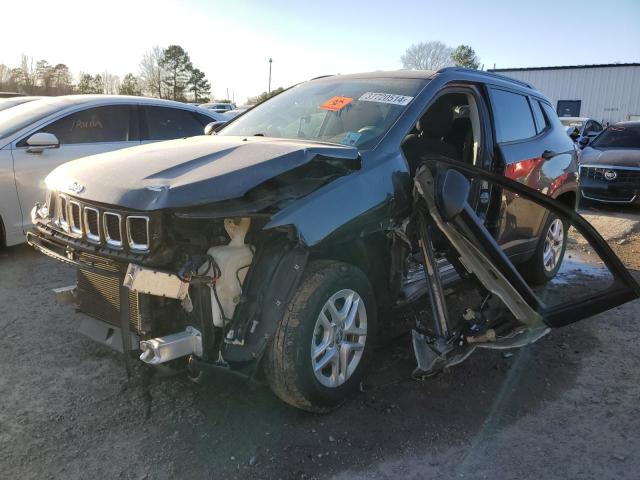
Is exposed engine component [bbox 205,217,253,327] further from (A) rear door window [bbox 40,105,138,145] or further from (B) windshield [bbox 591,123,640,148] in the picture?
(B) windshield [bbox 591,123,640,148]

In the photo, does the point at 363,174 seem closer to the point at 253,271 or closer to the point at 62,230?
the point at 253,271

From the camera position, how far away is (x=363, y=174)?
2.94 m

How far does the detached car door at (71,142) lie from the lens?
17.8ft

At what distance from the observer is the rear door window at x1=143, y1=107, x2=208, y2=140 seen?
659 centimetres

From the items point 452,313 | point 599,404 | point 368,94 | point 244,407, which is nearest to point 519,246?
point 452,313

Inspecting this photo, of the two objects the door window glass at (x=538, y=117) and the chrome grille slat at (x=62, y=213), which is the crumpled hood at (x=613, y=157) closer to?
the door window glass at (x=538, y=117)

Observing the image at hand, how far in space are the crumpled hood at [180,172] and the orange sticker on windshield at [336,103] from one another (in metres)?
0.76

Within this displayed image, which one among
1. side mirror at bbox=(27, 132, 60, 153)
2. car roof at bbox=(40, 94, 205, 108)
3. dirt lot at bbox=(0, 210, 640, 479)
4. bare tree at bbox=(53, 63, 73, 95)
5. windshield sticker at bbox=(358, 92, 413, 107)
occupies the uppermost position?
bare tree at bbox=(53, 63, 73, 95)

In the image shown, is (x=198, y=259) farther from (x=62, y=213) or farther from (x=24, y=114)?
(x=24, y=114)

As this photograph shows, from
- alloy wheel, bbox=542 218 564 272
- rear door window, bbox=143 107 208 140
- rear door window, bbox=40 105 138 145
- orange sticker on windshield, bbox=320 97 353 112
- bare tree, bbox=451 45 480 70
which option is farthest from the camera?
bare tree, bbox=451 45 480 70

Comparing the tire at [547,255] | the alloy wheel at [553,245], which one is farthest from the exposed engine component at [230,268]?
the alloy wheel at [553,245]

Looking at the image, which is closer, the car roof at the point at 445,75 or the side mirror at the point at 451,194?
the side mirror at the point at 451,194

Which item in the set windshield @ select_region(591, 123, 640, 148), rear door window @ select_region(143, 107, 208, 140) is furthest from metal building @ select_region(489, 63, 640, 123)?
rear door window @ select_region(143, 107, 208, 140)

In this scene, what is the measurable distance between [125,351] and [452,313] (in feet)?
8.59
